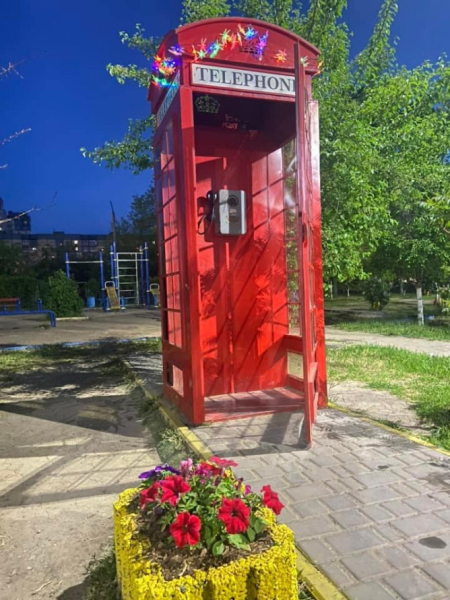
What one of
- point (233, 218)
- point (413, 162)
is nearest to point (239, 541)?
point (233, 218)

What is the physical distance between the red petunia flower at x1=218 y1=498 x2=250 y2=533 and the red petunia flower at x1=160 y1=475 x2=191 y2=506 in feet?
0.61

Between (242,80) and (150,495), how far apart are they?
12.9 ft

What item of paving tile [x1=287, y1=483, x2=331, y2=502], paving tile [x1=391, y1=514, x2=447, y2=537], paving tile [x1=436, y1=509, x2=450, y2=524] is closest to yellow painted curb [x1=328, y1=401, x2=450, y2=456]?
paving tile [x1=436, y1=509, x2=450, y2=524]

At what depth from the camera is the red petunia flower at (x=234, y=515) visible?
1638mm

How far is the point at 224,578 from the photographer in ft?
5.17

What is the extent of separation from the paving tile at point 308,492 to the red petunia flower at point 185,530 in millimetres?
1380

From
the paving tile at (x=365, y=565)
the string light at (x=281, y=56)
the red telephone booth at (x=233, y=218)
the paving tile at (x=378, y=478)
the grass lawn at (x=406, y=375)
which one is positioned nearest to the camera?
the paving tile at (x=365, y=565)

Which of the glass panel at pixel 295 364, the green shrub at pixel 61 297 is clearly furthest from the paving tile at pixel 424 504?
the green shrub at pixel 61 297

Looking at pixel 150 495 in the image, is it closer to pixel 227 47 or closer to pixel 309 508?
pixel 309 508

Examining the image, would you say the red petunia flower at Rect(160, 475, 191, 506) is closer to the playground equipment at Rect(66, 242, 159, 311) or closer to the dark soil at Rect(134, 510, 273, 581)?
the dark soil at Rect(134, 510, 273, 581)

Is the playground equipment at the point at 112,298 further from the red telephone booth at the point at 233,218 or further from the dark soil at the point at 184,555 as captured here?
the dark soil at the point at 184,555

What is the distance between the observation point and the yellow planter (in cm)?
153

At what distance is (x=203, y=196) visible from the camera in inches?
201

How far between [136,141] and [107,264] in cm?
3207
